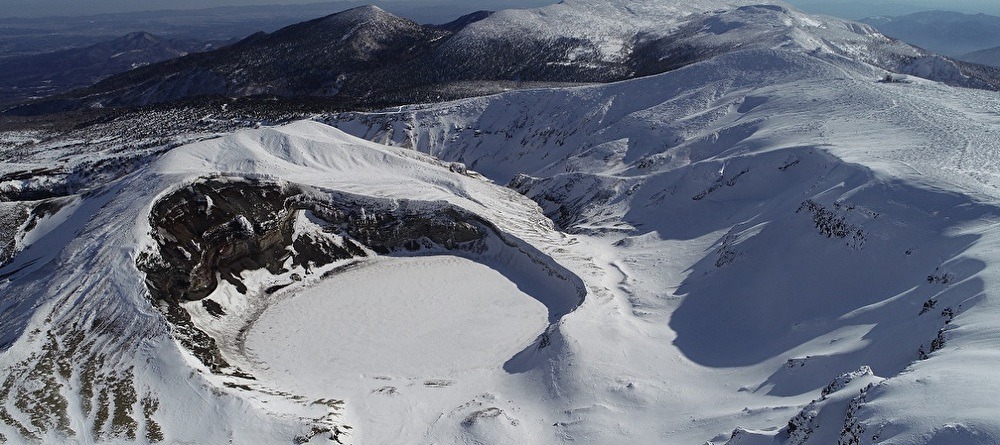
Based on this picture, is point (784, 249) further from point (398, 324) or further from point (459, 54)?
point (459, 54)

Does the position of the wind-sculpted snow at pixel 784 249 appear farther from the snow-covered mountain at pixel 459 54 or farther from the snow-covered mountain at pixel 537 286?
the snow-covered mountain at pixel 459 54

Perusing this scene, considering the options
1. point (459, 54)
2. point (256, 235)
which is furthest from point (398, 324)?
point (459, 54)

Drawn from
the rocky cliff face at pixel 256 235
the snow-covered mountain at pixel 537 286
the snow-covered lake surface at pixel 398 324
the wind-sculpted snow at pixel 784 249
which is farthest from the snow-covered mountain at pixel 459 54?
the snow-covered lake surface at pixel 398 324

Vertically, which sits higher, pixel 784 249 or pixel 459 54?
pixel 459 54

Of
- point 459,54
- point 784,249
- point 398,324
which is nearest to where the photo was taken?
point 398,324

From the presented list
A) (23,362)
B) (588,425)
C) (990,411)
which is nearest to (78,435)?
(23,362)

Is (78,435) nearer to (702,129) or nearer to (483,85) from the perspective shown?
(702,129)
